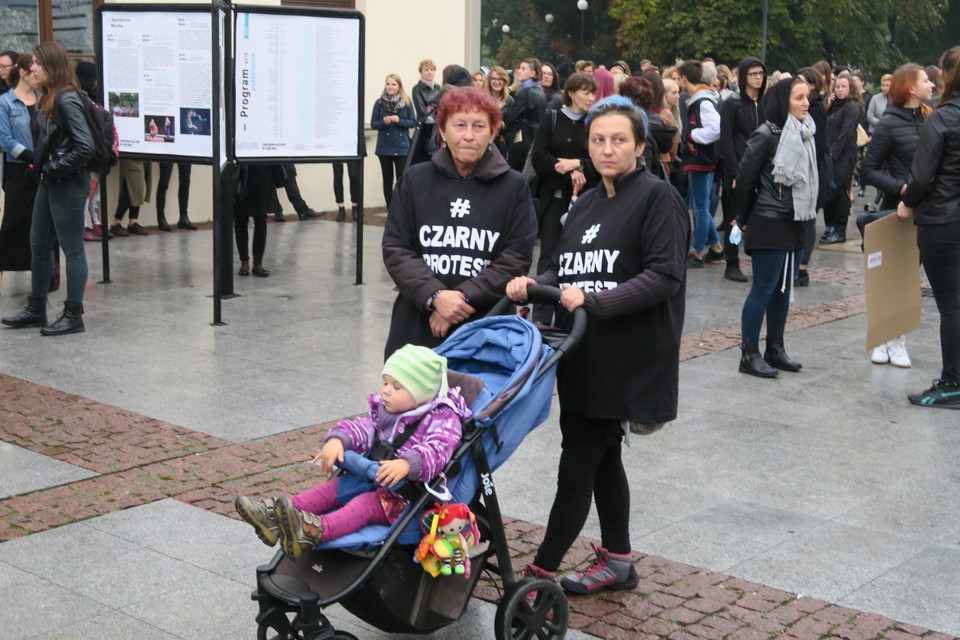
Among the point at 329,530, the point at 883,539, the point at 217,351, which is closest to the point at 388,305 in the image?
the point at 217,351

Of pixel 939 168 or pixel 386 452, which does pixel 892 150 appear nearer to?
pixel 939 168

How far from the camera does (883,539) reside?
557 cm

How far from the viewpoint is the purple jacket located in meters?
3.95

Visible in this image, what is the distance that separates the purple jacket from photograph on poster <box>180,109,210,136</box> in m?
6.58

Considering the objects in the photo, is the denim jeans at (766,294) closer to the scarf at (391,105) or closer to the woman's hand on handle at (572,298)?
the woman's hand on handle at (572,298)

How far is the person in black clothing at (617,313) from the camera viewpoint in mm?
4586

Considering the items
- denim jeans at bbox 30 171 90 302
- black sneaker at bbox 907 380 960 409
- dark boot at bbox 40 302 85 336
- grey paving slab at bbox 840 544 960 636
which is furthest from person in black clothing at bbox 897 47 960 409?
dark boot at bbox 40 302 85 336

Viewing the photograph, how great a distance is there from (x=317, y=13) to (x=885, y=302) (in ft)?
17.0

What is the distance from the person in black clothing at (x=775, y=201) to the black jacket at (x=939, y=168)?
0.79 metres

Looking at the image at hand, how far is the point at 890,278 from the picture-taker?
8445mm

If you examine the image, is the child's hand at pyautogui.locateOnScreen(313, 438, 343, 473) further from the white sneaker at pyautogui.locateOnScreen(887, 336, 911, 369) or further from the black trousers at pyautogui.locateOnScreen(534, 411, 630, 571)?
the white sneaker at pyautogui.locateOnScreen(887, 336, 911, 369)

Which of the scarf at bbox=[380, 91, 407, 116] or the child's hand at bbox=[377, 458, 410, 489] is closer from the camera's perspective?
the child's hand at bbox=[377, 458, 410, 489]

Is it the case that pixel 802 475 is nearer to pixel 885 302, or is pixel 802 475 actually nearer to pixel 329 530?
pixel 885 302

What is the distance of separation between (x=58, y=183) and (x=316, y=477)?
3.98 m
